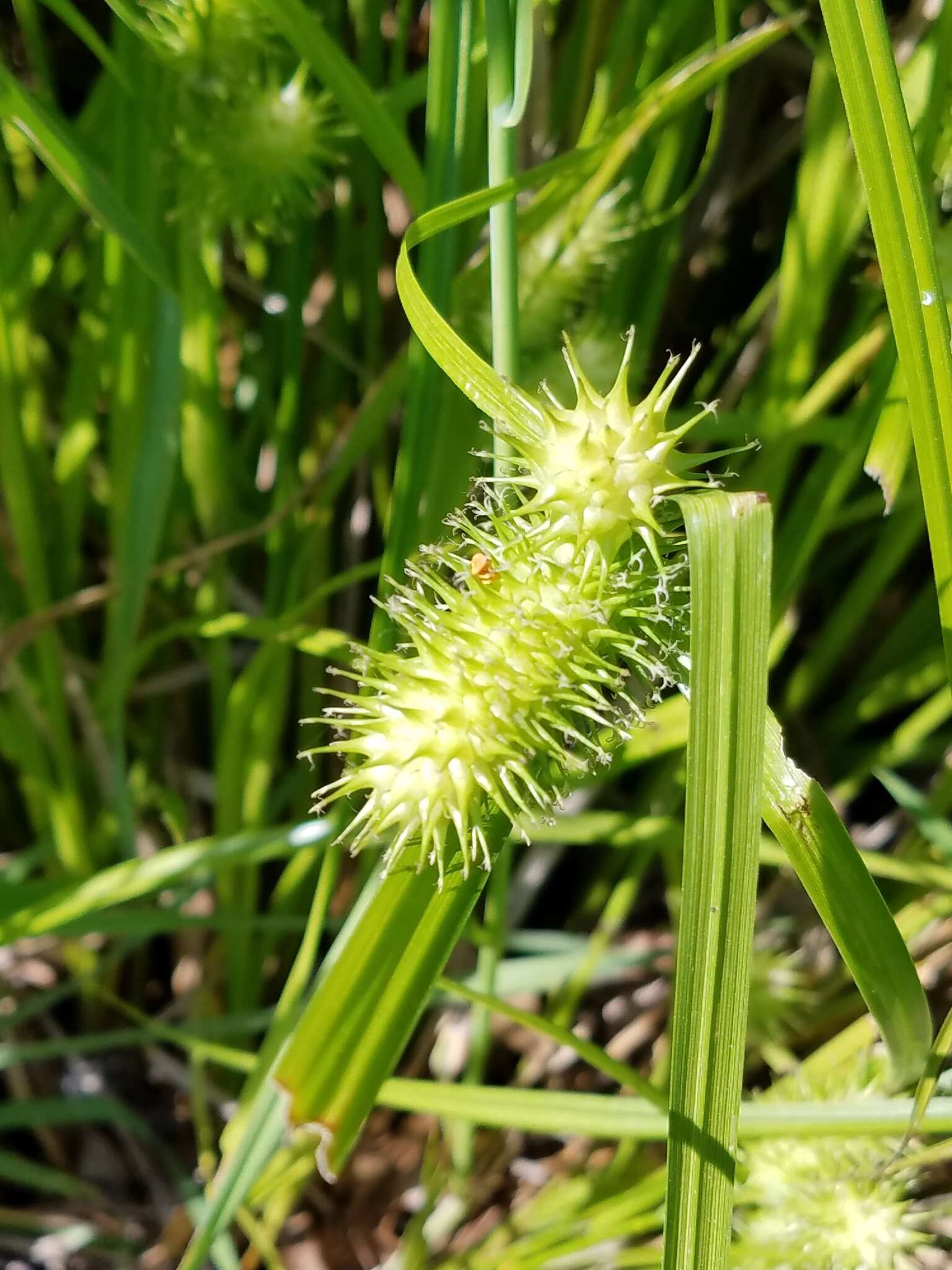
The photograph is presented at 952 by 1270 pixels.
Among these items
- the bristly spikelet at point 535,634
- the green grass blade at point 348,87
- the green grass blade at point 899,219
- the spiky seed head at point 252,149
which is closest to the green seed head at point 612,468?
the bristly spikelet at point 535,634

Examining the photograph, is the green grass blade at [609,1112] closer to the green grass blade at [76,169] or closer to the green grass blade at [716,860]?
the green grass blade at [716,860]

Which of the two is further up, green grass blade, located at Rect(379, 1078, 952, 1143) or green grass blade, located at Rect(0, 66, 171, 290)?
green grass blade, located at Rect(0, 66, 171, 290)

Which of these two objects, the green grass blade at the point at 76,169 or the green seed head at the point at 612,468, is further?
the green grass blade at the point at 76,169

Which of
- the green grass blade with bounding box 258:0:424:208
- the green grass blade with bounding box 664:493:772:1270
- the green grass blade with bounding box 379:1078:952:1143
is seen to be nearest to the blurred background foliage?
the green grass blade with bounding box 258:0:424:208

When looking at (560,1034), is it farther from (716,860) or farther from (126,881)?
(126,881)

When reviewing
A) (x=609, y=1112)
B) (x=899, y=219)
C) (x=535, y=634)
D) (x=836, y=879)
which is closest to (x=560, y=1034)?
(x=609, y=1112)

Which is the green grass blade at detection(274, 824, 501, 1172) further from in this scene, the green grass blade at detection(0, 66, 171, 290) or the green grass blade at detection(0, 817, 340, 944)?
the green grass blade at detection(0, 66, 171, 290)

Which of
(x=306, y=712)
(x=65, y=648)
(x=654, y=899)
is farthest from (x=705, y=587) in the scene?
(x=654, y=899)
